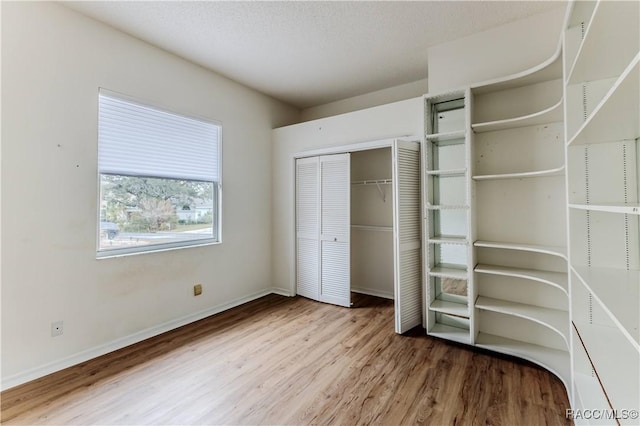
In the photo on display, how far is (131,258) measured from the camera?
279cm

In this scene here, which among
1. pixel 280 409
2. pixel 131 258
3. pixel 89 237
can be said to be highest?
pixel 89 237

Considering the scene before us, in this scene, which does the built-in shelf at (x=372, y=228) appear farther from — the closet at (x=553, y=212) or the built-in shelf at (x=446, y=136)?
the built-in shelf at (x=446, y=136)

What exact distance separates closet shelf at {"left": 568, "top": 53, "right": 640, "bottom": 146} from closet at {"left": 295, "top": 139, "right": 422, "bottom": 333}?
1529mm

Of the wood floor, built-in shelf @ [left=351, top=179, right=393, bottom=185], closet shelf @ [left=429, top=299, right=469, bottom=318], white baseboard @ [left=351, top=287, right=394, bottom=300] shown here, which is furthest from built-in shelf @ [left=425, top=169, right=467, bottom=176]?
white baseboard @ [left=351, top=287, right=394, bottom=300]

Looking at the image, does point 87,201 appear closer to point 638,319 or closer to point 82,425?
point 82,425

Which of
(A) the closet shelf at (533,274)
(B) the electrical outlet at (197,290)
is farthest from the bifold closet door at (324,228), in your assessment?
(A) the closet shelf at (533,274)

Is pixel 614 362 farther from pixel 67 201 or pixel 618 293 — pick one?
pixel 67 201

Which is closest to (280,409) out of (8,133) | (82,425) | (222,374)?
(222,374)

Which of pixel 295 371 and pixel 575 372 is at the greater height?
pixel 575 372

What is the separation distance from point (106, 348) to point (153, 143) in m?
1.98

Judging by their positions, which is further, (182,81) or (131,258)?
(182,81)

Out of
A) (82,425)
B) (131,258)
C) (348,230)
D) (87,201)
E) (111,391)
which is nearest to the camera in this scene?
(82,425)

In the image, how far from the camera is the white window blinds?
265 cm

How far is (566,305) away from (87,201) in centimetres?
412
